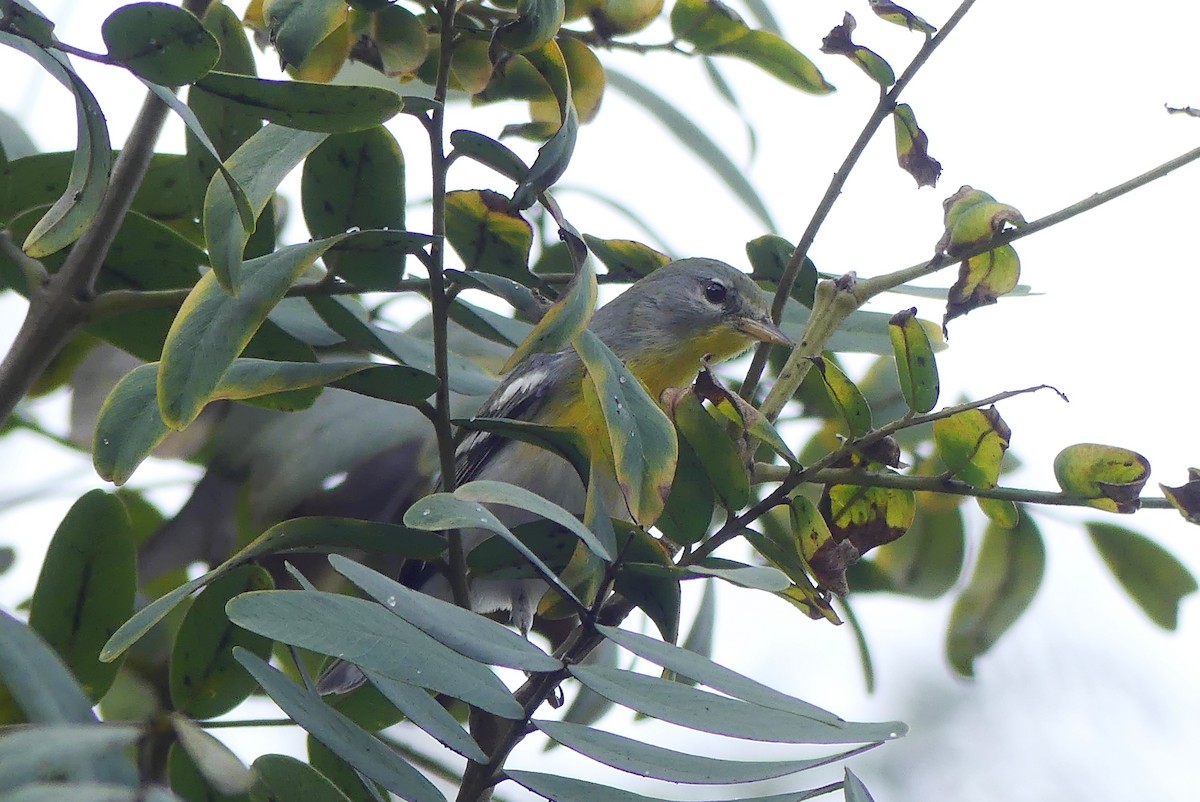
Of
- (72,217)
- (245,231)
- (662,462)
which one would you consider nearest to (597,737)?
(662,462)

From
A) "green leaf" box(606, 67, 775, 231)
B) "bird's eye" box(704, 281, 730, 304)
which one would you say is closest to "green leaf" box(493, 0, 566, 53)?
"green leaf" box(606, 67, 775, 231)

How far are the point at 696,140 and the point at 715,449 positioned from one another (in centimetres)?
129

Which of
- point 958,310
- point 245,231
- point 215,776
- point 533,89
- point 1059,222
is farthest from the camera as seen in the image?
point 533,89

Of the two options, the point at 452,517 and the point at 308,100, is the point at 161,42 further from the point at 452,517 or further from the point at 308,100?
the point at 452,517

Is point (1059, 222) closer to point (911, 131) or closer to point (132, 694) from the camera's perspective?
point (911, 131)

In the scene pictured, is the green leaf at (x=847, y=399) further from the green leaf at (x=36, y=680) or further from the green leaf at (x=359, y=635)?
the green leaf at (x=36, y=680)

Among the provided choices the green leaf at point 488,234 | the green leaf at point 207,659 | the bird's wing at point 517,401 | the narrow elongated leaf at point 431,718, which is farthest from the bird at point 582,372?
the narrow elongated leaf at point 431,718

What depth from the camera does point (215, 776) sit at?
3.97ft

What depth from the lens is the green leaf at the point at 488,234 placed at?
1.70 m

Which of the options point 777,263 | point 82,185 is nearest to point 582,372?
point 777,263

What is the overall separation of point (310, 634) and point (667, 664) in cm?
30

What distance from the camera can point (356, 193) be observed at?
1.58 m

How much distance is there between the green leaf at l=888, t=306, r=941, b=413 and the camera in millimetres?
1333

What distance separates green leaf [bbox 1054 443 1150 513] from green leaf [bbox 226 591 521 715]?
682 mm
